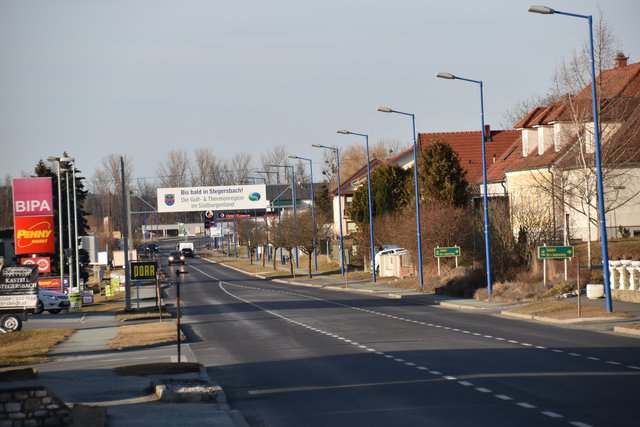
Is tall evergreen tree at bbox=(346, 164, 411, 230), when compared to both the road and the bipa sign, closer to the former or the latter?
the bipa sign

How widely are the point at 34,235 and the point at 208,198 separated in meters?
31.2

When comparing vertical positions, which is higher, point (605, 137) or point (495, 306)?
point (605, 137)

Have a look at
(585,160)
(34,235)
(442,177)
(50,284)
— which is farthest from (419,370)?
(50,284)

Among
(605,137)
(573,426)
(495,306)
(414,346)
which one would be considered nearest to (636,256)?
(495,306)

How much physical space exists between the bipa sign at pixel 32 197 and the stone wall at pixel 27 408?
4203 centimetres

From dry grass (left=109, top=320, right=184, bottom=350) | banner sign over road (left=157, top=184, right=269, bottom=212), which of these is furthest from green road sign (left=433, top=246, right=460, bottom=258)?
banner sign over road (left=157, top=184, right=269, bottom=212)

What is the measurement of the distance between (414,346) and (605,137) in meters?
24.1

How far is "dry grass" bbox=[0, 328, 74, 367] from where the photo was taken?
25031mm

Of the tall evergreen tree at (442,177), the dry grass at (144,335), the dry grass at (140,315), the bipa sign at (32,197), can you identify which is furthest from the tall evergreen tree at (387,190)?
the dry grass at (144,335)

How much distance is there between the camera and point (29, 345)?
1166 inches

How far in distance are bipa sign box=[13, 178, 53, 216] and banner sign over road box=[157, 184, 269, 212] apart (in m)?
29.2

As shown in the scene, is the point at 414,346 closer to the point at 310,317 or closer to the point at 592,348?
the point at 592,348

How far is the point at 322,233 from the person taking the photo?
273 feet

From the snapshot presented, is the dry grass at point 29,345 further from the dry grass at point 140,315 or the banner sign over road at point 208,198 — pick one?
the banner sign over road at point 208,198
